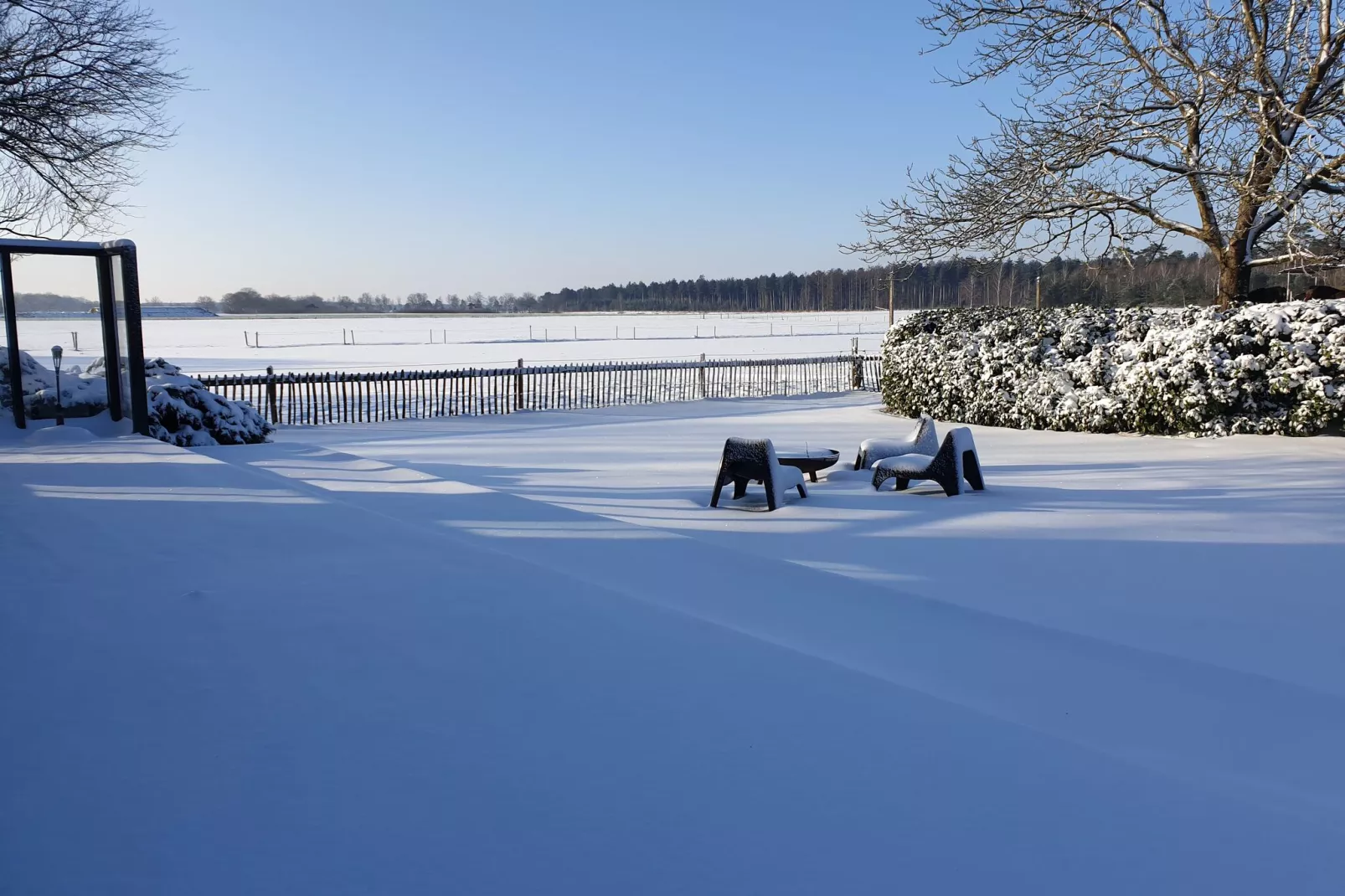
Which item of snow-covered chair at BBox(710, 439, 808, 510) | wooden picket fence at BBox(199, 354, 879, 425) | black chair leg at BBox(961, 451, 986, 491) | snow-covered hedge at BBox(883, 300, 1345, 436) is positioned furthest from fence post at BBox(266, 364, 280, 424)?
black chair leg at BBox(961, 451, 986, 491)

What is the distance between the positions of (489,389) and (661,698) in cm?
2192

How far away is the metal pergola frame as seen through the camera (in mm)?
10273

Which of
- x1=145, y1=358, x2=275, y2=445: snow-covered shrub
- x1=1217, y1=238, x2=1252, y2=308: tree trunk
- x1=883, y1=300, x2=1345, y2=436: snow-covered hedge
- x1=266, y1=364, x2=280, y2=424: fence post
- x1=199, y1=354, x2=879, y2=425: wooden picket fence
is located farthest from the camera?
x1=199, y1=354, x2=879, y2=425: wooden picket fence

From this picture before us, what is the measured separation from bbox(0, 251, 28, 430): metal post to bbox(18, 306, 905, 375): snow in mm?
3392

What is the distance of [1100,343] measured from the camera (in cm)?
1321

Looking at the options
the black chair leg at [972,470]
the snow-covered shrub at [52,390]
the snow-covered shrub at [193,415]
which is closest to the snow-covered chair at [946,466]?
the black chair leg at [972,470]

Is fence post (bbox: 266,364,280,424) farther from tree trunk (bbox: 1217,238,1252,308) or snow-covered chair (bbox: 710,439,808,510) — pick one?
tree trunk (bbox: 1217,238,1252,308)

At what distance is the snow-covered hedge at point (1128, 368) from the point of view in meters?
11.0

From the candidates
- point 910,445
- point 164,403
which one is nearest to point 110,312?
point 164,403

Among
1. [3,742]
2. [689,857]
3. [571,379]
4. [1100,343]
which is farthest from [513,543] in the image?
[571,379]

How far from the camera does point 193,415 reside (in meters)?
11.9

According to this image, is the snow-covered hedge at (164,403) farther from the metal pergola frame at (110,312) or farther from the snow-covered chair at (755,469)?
the snow-covered chair at (755,469)

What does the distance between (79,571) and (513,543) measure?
2384mm

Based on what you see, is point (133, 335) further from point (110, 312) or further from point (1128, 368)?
point (1128, 368)
